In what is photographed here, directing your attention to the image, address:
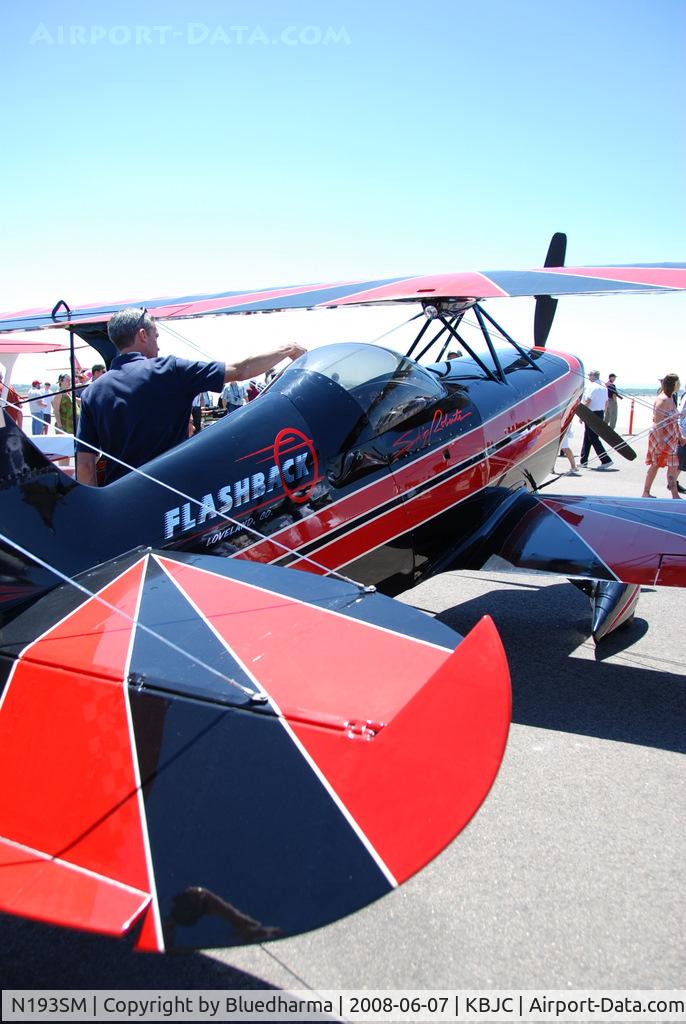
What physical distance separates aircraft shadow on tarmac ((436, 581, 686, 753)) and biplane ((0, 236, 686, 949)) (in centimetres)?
68

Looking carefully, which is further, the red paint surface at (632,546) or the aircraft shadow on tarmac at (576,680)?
the red paint surface at (632,546)

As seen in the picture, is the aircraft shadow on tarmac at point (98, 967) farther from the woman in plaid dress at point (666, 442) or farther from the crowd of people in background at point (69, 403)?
the woman in plaid dress at point (666, 442)

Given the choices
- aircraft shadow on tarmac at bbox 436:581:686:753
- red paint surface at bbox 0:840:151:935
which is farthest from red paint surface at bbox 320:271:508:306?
red paint surface at bbox 0:840:151:935

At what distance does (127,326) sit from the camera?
12.1 ft

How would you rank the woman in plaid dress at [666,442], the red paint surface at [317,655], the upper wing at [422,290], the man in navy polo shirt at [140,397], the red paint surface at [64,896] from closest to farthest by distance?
the red paint surface at [64,896]
the red paint surface at [317,655]
the man in navy polo shirt at [140,397]
the upper wing at [422,290]
the woman in plaid dress at [666,442]

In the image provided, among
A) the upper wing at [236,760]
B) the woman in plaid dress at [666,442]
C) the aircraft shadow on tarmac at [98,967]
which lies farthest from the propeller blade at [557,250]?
the aircraft shadow on tarmac at [98,967]

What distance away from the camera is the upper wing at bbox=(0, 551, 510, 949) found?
140 cm

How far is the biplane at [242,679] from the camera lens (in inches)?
56.1

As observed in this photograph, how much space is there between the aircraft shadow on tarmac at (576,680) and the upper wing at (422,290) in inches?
91.6

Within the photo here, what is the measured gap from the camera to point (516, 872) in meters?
2.70

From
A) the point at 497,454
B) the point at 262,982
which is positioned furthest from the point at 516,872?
the point at 497,454

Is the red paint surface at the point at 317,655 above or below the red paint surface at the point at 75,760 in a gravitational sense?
above

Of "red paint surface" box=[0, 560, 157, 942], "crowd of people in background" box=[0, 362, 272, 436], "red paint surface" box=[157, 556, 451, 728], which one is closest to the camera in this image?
"red paint surface" box=[0, 560, 157, 942]
